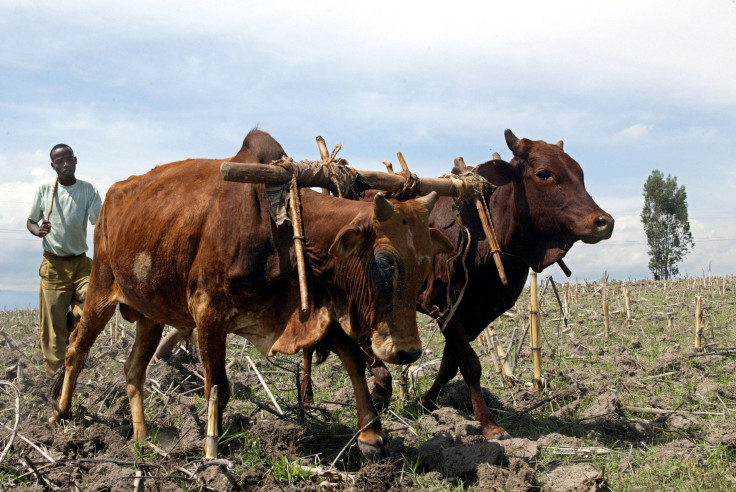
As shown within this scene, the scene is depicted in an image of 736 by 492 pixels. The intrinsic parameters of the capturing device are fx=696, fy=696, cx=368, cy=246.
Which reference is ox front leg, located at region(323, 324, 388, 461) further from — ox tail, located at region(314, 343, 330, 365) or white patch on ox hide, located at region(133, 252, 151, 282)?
white patch on ox hide, located at region(133, 252, 151, 282)

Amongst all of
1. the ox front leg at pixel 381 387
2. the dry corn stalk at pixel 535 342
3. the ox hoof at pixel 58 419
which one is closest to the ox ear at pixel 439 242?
the ox front leg at pixel 381 387

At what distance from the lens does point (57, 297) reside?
7.21 metres

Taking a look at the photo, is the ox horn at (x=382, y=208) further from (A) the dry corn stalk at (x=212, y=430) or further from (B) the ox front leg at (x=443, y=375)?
(B) the ox front leg at (x=443, y=375)

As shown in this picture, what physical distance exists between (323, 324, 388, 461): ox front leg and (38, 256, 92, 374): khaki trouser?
3.73m

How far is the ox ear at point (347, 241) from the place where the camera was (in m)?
4.18

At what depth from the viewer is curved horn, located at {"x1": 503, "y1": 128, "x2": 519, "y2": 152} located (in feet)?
20.6

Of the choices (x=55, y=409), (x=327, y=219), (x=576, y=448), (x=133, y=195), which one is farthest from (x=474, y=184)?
(x=55, y=409)

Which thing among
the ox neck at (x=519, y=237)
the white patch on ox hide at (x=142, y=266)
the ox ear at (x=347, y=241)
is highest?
the ox neck at (x=519, y=237)

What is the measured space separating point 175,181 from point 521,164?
2994 mm

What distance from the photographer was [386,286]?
4.15 m

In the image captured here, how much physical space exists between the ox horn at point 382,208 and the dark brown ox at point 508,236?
181 centimetres

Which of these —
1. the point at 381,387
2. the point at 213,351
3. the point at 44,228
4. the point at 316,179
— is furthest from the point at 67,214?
the point at 381,387

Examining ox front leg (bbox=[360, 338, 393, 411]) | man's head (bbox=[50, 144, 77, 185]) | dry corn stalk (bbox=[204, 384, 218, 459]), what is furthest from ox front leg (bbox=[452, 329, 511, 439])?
Result: man's head (bbox=[50, 144, 77, 185])

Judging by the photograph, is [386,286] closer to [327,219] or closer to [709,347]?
[327,219]
